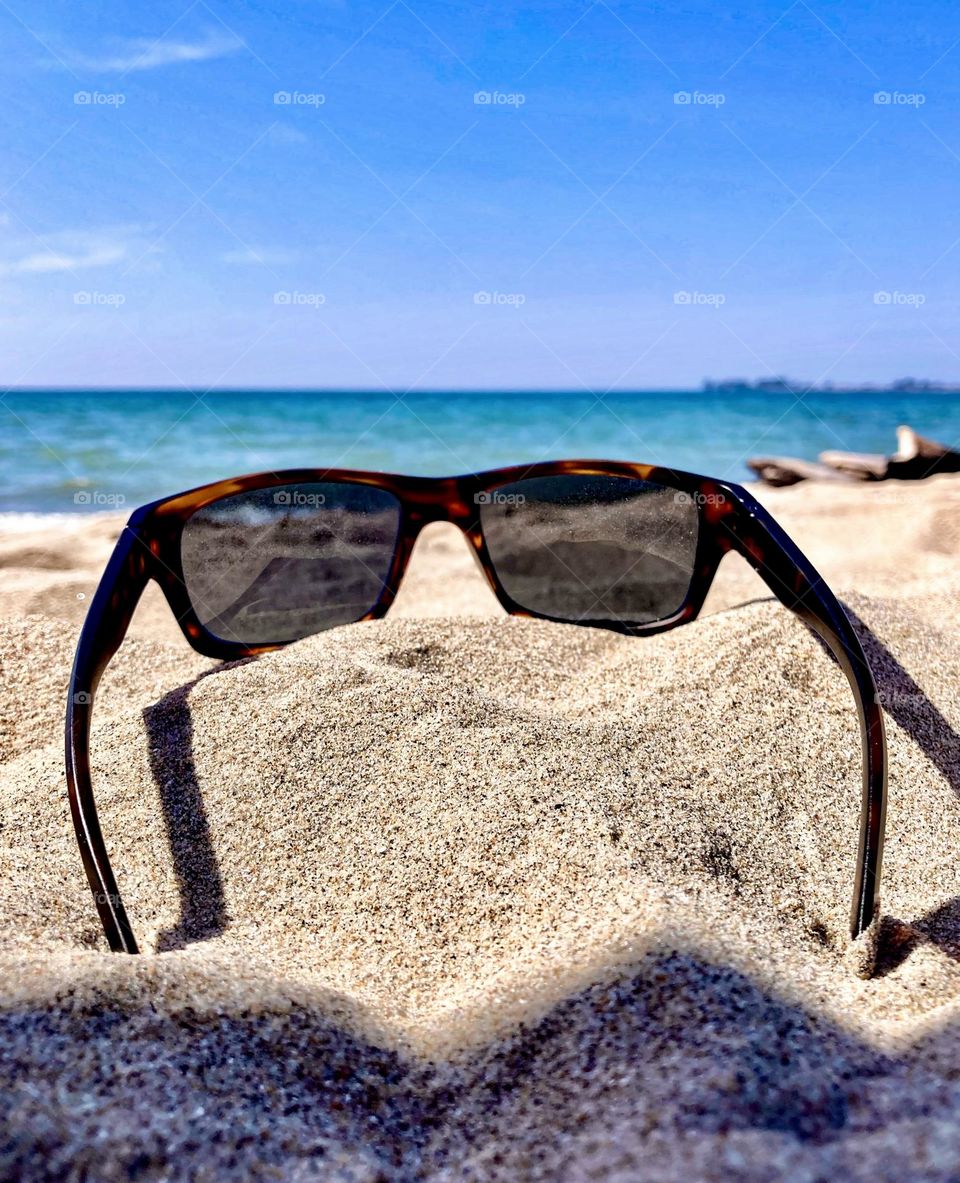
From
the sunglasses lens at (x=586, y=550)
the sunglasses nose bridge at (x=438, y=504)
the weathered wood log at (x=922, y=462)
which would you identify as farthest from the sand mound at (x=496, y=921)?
the weathered wood log at (x=922, y=462)

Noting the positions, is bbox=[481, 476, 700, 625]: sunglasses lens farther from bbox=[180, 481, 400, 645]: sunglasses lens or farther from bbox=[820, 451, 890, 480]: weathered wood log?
bbox=[820, 451, 890, 480]: weathered wood log

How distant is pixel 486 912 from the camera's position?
48.7 inches

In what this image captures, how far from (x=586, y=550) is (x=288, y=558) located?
82 cm

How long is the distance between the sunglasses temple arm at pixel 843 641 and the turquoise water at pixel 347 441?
Result: 22.7 feet

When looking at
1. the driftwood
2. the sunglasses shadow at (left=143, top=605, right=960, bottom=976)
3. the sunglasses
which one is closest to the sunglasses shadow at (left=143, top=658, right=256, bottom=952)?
the sunglasses shadow at (left=143, top=605, right=960, bottom=976)

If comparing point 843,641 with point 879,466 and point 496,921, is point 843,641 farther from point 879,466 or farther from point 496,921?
point 879,466

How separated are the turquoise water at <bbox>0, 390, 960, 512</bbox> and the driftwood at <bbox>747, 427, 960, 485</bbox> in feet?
8.76

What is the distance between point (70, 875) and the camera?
1396 millimetres

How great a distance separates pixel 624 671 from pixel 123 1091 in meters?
1.47

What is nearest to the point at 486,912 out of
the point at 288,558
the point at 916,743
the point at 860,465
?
the point at 916,743

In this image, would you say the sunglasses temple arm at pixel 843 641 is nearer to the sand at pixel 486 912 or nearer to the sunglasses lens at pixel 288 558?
the sand at pixel 486 912

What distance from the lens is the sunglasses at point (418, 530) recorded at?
2.04m

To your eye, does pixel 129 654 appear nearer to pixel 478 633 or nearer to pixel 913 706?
pixel 478 633

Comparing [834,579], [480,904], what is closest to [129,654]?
[480,904]
